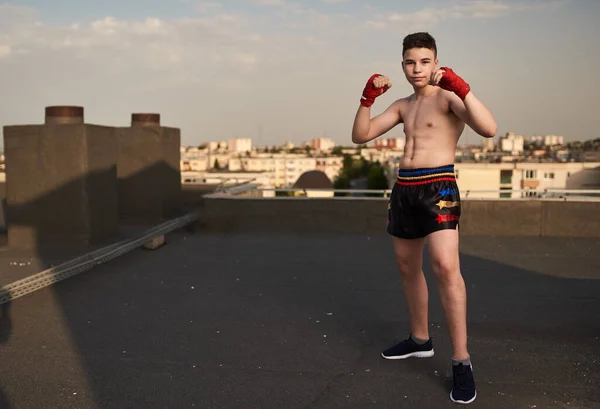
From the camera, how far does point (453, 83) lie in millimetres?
3072

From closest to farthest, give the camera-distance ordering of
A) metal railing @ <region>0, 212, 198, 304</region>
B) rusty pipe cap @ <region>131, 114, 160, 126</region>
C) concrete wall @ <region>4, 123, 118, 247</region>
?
metal railing @ <region>0, 212, 198, 304</region> → concrete wall @ <region>4, 123, 118, 247</region> → rusty pipe cap @ <region>131, 114, 160, 126</region>

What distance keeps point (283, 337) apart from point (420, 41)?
2.06m

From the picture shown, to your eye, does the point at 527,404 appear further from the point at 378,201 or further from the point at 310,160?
the point at 310,160

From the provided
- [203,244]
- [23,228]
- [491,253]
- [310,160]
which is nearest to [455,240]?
[491,253]

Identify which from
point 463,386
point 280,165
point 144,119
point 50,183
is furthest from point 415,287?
point 280,165

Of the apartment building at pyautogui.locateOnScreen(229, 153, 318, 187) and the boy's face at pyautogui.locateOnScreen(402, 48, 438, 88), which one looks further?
the apartment building at pyautogui.locateOnScreen(229, 153, 318, 187)

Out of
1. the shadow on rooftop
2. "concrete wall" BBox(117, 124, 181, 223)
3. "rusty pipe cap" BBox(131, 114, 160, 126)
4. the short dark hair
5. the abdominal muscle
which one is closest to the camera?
the short dark hair

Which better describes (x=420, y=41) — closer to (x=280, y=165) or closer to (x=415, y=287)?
(x=415, y=287)

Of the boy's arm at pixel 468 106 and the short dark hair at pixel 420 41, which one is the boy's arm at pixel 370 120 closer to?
the short dark hair at pixel 420 41

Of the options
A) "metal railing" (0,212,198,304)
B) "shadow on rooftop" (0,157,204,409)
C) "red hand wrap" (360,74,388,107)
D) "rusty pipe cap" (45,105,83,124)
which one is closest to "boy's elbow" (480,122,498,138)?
"red hand wrap" (360,74,388,107)

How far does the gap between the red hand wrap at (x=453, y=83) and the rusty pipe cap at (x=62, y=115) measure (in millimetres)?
5655

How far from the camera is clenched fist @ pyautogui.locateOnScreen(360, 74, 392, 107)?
137 inches

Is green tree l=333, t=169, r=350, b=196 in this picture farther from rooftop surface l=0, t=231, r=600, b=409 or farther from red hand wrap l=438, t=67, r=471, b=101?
red hand wrap l=438, t=67, r=471, b=101

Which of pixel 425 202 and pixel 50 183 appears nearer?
pixel 425 202
